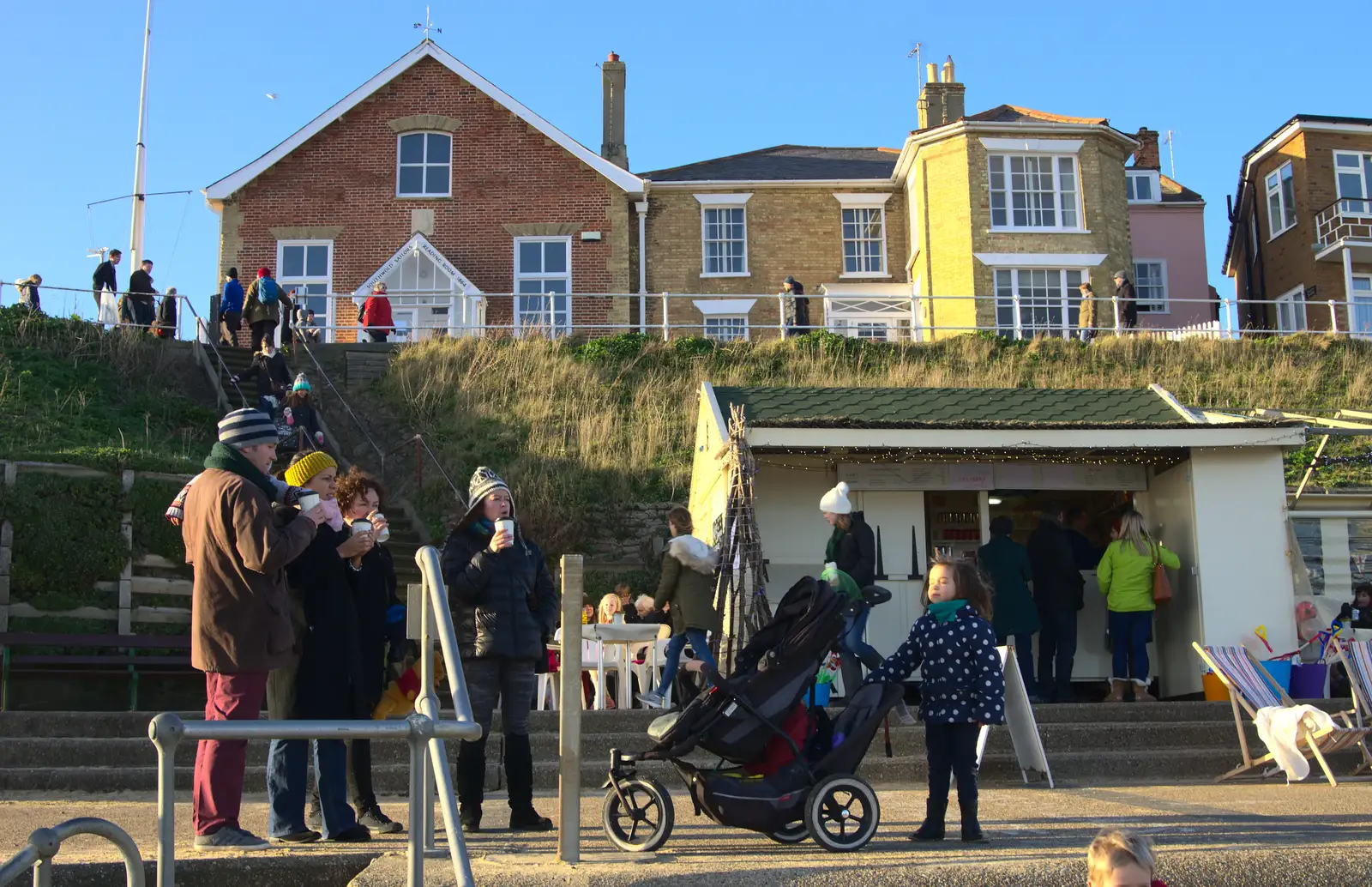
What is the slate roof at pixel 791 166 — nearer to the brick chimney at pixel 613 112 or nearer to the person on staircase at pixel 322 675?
the brick chimney at pixel 613 112

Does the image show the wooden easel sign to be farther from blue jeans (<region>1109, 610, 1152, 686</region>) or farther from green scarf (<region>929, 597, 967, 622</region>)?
blue jeans (<region>1109, 610, 1152, 686</region>)

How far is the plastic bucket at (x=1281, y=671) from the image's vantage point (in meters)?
11.0

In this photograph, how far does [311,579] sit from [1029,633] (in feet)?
22.0

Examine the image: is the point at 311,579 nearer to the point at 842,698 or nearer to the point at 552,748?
the point at 552,748

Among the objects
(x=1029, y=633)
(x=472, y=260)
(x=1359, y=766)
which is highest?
(x=472, y=260)

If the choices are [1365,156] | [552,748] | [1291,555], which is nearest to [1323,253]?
[1365,156]

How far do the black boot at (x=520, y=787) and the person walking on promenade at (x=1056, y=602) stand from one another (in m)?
6.09

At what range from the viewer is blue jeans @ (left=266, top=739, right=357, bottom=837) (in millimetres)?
5941

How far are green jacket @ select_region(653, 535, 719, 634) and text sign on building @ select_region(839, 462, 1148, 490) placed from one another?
323 cm

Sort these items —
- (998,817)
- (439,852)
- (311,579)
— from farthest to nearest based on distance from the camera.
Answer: (998,817)
(311,579)
(439,852)

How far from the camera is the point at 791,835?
20.8ft

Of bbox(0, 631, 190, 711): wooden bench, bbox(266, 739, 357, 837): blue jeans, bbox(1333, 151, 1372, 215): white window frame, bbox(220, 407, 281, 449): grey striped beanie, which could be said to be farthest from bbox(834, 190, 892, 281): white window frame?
bbox(266, 739, 357, 837): blue jeans

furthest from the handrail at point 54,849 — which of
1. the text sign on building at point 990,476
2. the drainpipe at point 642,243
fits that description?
the drainpipe at point 642,243

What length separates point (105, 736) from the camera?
963cm
